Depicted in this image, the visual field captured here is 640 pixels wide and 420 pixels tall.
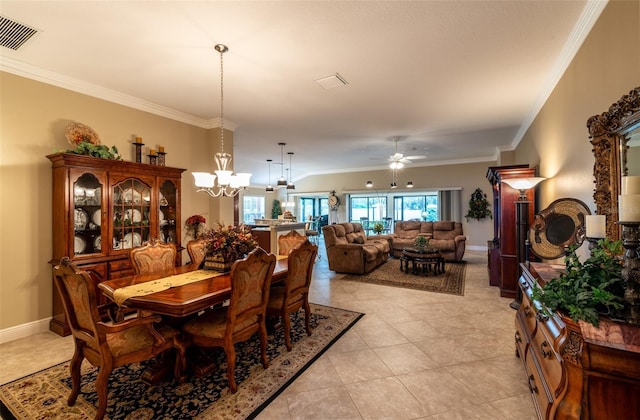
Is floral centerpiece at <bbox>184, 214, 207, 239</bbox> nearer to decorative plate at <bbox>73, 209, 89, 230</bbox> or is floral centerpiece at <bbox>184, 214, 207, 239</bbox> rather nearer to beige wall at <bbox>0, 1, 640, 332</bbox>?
beige wall at <bbox>0, 1, 640, 332</bbox>

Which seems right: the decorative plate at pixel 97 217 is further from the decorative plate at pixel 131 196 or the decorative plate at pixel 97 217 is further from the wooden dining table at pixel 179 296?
the wooden dining table at pixel 179 296

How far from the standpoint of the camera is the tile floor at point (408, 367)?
1.95 meters

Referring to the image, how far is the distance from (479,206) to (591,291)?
Answer: 8123 millimetres

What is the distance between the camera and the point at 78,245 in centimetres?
326

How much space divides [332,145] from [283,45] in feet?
14.4

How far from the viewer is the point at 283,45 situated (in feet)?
8.66

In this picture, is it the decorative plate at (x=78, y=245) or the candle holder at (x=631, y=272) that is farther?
the decorative plate at (x=78, y=245)

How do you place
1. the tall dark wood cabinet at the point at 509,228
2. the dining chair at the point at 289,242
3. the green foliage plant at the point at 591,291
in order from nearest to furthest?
the green foliage plant at the point at 591,291 → the dining chair at the point at 289,242 → the tall dark wood cabinet at the point at 509,228

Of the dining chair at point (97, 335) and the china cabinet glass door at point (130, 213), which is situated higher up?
the china cabinet glass door at point (130, 213)

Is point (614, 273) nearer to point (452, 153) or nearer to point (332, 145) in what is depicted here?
point (332, 145)

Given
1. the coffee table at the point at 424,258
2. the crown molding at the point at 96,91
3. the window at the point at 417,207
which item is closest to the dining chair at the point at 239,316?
the crown molding at the point at 96,91

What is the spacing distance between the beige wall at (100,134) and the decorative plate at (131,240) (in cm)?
72

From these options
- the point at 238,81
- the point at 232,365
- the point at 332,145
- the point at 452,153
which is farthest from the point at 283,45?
the point at 452,153

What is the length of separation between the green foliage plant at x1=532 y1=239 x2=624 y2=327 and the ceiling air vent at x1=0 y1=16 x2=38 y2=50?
4.27 m
